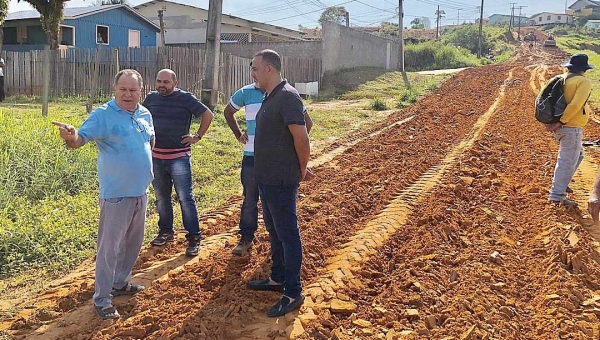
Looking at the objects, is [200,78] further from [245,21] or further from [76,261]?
[245,21]

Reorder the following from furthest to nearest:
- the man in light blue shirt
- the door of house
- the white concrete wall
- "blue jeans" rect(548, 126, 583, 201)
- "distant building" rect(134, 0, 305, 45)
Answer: "distant building" rect(134, 0, 305, 45) < the door of house < the white concrete wall < "blue jeans" rect(548, 126, 583, 201) < the man in light blue shirt

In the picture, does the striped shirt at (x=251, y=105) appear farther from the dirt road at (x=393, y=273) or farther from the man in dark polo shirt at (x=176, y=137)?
the dirt road at (x=393, y=273)

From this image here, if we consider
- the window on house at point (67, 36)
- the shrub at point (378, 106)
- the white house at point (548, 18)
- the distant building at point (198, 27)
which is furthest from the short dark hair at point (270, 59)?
the white house at point (548, 18)

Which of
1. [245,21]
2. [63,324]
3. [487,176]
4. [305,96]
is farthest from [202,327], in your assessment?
[245,21]

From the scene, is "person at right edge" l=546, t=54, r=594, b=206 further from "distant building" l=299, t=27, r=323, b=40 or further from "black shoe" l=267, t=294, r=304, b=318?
"distant building" l=299, t=27, r=323, b=40

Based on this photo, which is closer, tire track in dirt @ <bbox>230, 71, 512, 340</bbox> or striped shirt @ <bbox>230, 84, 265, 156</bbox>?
tire track in dirt @ <bbox>230, 71, 512, 340</bbox>

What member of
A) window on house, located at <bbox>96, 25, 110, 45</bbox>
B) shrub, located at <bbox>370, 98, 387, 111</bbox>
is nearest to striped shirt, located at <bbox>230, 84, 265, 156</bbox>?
shrub, located at <bbox>370, 98, 387, 111</bbox>

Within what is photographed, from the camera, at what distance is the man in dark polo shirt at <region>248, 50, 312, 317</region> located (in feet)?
12.2

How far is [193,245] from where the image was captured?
5.09 meters

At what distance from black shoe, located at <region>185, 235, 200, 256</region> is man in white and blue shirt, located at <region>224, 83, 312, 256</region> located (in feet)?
1.20

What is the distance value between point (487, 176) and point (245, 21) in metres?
29.2

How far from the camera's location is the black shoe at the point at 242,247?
4.98m

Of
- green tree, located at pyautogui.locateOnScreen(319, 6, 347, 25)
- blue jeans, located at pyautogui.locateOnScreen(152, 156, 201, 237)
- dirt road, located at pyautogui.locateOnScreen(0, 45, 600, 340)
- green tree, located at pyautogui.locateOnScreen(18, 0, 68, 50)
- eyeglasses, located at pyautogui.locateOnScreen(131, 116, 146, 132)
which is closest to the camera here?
dirt road, located at pyautogui.locateOnScreen(0, 45, 600, 340)

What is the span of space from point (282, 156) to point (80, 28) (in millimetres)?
26750
